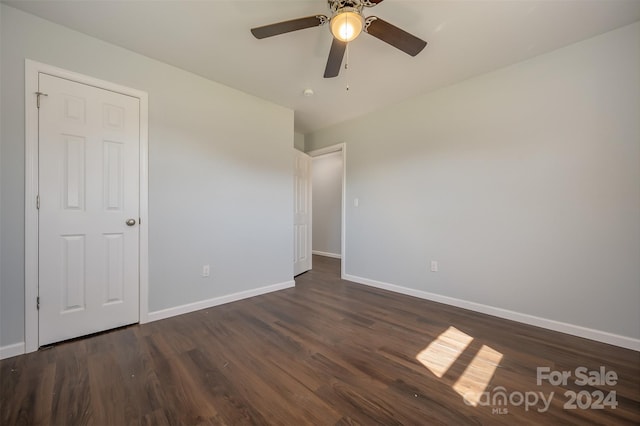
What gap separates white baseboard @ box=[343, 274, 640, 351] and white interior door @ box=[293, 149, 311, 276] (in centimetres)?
152

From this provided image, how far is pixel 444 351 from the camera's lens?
1881mm

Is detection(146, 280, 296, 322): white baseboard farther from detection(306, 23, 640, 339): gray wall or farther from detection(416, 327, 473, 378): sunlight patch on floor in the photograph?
detection(416, 327, 473, 378): sunlight patch on floor

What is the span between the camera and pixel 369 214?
3.60m

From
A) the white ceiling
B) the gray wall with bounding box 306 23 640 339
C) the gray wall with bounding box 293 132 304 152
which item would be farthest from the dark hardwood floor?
the gray wall with bounding box 293 132 304 152

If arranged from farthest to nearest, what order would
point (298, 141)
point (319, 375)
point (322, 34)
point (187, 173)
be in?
point (298, 141)
point (187, 173)
point (322, 34)
point (319, 375)

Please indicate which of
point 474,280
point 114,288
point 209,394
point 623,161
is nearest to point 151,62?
point 114,288

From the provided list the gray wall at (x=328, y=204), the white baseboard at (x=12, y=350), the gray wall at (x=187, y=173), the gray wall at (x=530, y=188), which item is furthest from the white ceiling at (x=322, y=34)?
the gray wall at (x=328, y=204)

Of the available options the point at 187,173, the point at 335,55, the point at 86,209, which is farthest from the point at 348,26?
the point at 86,209

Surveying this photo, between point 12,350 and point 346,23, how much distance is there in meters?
3.16

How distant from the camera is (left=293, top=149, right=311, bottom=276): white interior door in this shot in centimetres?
403

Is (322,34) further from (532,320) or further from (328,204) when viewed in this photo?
(328,204)

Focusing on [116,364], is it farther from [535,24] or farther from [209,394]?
[535,24]

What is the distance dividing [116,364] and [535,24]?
154 inches

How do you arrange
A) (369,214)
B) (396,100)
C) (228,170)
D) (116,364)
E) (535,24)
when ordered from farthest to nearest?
1. (369,214)
2. (396,100)
3. (228,170)
4. (535,24)
5. (116,364)
